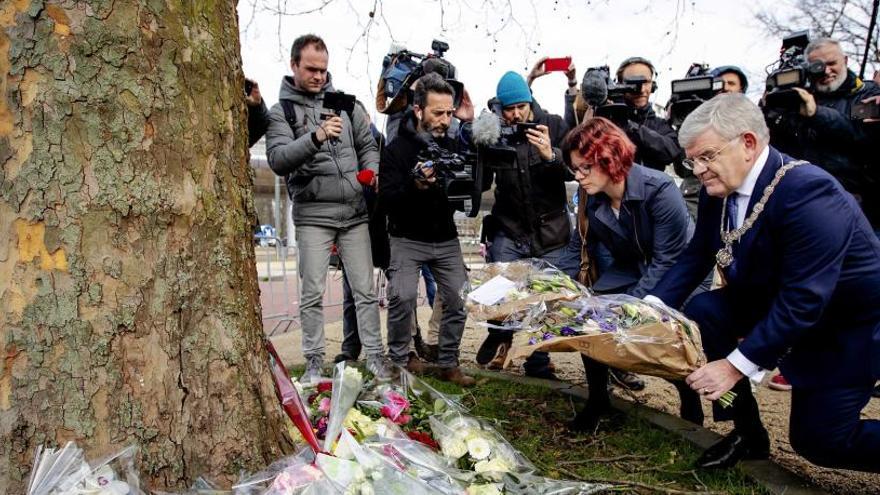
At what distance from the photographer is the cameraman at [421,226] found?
402 centimetres

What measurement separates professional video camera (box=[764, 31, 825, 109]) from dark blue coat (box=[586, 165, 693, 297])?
1.13 metres

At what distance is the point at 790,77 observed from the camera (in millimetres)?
4059

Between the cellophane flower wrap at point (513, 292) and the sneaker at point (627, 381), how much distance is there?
1359mm

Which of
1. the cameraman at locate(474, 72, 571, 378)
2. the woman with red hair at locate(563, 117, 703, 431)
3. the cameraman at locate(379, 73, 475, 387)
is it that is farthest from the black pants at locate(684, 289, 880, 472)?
the cameraman at locate(379, 73, 475, 387)

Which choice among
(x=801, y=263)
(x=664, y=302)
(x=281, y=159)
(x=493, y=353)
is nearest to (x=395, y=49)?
(x=281, y=159)

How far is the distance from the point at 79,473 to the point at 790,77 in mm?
4118

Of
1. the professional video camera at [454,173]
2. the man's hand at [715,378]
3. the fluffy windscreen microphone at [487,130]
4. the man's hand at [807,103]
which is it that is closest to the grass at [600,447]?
the man's hand at [715,378]

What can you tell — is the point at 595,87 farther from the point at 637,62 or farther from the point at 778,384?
the point at 778,384

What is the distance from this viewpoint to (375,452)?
216 centimetres

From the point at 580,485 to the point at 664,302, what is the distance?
3.16 ft

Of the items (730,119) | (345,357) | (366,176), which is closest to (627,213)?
(730,119)

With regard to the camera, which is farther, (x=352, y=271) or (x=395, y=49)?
(x=395, y=49)

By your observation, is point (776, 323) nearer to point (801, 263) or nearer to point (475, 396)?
point (801, 263)

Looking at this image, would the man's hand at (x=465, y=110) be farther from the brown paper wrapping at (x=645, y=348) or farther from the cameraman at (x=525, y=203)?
the brown paper wrapping at (x=645, y=348)
